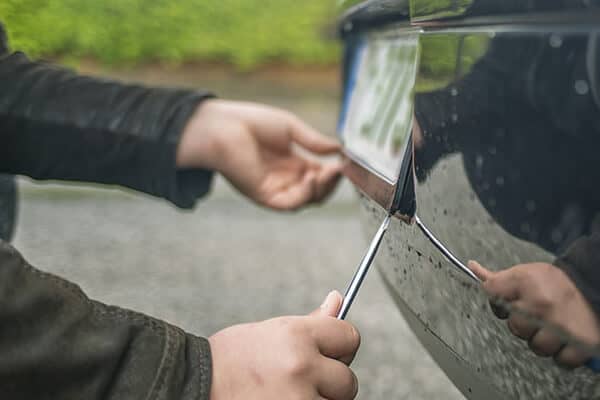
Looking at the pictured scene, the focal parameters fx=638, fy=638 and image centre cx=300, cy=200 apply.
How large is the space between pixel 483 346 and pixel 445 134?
15 centimetres

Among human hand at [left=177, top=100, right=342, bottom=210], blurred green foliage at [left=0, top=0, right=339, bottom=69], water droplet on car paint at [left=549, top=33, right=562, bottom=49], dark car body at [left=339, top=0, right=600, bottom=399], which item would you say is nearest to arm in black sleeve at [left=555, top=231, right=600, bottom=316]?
dark car body at [left=339, top=0, right=600, bottom=399]

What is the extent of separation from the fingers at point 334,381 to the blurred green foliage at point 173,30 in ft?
1.53

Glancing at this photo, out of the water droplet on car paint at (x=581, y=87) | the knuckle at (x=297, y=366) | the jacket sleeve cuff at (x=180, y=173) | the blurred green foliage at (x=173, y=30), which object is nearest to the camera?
the water droplet on car paint at (x=581, y=87)

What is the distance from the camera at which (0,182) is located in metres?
0.94

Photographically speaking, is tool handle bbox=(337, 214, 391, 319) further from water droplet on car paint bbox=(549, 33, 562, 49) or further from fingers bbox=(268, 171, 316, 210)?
fingers bbox=(268, 171, 316, 210)

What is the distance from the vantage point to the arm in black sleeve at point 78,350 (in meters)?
0.44

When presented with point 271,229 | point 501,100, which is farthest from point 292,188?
point 271,229

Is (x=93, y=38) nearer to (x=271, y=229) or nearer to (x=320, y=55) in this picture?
(x=271, y=229)

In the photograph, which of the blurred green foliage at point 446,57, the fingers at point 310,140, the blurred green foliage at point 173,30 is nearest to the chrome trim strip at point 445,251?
the blurred green foliage at point 446,57

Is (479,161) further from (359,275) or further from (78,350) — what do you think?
(78,350)

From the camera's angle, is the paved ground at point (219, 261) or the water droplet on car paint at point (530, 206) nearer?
the water droplet on car paint at point (530, 206)

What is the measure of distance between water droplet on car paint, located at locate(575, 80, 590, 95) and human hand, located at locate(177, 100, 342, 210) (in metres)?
0.66

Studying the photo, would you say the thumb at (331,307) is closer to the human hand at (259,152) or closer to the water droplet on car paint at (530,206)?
the water droplet on car paint at (530,206)

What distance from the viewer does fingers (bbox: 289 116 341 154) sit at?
107cm
